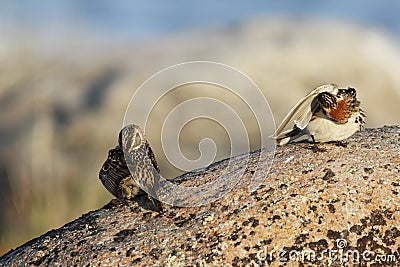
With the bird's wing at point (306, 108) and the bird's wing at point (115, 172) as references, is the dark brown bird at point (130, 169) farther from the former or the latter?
the bird's wing at point (306, 108)

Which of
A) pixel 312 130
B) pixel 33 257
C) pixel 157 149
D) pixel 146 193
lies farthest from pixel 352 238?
pixel 157 149

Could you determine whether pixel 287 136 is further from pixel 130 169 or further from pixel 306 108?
pixel 130 169

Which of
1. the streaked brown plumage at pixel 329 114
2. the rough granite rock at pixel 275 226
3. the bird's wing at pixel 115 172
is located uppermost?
the bird's wing at pixel 115 172

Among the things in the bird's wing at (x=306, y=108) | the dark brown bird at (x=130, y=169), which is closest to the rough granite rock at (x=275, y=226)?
the dark brown bird at (x=130, y=169)

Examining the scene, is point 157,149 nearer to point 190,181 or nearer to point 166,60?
point 166,60

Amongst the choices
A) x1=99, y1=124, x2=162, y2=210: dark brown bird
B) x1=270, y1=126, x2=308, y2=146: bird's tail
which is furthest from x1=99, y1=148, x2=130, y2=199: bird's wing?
x1=270, y1=126, x2=308, y2=146: bird's tail

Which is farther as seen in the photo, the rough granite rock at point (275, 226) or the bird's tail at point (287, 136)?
the bird's tail at point (287, 136)
